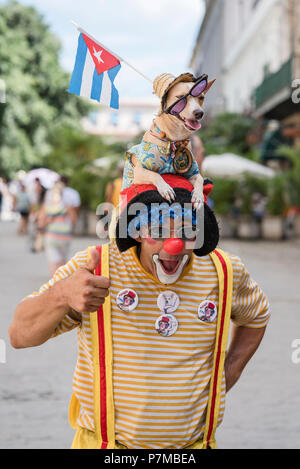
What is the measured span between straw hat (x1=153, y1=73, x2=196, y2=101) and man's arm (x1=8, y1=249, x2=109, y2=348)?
0.50 m

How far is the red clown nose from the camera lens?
188cm

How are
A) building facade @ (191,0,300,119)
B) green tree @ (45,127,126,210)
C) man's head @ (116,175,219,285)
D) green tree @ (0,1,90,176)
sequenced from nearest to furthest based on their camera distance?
man's head @ (116,175,219,285)
green tree @ (45,127,126,210)
building facade @ (191,0,300,119)
green tree @ (0,1,90,176)

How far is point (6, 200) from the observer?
32531 mm

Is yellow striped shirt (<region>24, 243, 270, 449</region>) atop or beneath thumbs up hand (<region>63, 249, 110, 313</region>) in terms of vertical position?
beneath

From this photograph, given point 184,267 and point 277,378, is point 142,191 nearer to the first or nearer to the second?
point 184,267

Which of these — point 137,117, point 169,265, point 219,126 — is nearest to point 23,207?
point 219,126

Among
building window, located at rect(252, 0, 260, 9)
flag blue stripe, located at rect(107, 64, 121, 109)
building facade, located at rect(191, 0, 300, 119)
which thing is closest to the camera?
flag blue stripe, located at rect(107, 64, 121, 109)

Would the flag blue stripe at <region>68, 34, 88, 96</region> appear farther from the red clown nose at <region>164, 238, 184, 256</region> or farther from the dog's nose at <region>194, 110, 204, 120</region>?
the red clown nose at <region>164, 238, 184, 256</region>

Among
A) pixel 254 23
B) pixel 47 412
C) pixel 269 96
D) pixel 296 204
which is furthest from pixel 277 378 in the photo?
pixel 254 23

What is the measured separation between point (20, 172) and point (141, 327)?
3264 cm

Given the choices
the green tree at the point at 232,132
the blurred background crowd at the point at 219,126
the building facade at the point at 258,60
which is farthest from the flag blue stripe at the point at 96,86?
the green tree at the point at 232,132

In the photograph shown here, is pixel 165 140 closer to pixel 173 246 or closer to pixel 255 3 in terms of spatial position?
pixel 173 246

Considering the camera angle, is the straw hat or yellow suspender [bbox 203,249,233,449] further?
yellow suspender [bbox 203,249,233,449]

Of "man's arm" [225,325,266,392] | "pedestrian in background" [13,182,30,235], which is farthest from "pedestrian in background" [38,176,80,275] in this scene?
"pedestrian in background" [13,182,30,235]
